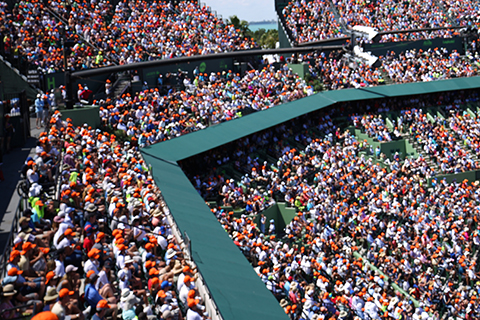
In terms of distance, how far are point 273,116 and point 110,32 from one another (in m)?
10.9

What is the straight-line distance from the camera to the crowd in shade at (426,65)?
4147 cm

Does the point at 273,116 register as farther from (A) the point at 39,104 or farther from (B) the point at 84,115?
(A) the point at 39,104

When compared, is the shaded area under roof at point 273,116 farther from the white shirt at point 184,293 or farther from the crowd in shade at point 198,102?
the white shirt at point 184,293

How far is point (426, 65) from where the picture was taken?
43156 mm

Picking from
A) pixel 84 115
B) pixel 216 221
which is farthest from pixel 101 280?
pixel 84 115

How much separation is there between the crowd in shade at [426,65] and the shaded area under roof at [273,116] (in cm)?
121

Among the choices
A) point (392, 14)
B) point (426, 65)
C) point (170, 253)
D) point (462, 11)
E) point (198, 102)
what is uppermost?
point (462, 11)

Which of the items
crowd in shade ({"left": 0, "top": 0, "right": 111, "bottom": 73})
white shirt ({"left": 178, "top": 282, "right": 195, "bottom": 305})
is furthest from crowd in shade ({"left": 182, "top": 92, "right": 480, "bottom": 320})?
crowd in shade ({"left": 0, "top": 0, "right": 111, "bottom": 73})

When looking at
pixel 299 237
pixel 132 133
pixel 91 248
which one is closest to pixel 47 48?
pixel 132 133

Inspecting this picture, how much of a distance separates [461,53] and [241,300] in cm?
4129

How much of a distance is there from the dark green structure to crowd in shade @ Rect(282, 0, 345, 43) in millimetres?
13489

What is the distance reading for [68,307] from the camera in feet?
31.1

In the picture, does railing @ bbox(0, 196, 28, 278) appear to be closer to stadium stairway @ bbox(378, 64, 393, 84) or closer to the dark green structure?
the dark green structure

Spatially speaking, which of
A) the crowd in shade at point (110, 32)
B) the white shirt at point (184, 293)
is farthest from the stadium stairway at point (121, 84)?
the white shirt at point (184, 293)
